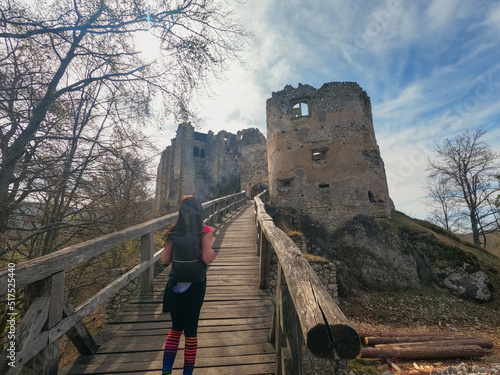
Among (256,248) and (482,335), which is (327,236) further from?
(256,248)

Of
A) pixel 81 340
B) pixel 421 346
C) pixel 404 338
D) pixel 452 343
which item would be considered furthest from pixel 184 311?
pixel 452 343

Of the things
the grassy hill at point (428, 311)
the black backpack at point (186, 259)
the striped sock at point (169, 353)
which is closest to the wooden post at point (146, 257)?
the black backpack at point (186, 259)

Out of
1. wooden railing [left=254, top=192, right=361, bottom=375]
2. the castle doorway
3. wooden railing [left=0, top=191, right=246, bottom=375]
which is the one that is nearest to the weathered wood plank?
wooden railing [left=254, top=192, right=361, bottom=375]

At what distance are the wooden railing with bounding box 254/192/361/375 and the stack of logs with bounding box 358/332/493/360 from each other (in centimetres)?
436

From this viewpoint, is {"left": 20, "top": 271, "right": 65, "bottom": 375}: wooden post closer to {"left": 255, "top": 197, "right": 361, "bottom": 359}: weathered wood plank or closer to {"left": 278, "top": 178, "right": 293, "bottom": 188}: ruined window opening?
{"left": 255, "top": 197, "right": 361, "bottom": 359}: weathered wood plank

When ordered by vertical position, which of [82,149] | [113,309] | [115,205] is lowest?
[113,309]

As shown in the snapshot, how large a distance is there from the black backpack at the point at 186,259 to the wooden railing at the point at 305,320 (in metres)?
0.78

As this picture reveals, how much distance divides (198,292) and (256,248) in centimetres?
399

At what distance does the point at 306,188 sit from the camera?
12.9 metres

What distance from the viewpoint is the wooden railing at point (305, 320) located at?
0.96 metres

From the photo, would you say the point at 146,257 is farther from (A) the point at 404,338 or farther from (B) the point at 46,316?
(A) the point at 404,338

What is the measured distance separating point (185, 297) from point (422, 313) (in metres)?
10.2

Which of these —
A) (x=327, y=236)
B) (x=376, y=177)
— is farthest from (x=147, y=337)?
(x=376, y=177)

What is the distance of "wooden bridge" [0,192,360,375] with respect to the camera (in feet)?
4.03
